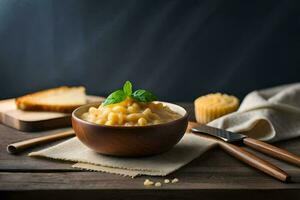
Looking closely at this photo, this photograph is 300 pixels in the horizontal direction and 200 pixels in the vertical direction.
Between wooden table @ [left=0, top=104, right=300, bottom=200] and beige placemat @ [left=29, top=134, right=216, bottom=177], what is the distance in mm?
23

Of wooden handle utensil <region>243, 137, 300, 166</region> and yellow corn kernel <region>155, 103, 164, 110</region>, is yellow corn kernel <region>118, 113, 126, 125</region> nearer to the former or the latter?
yellow corn kernel <region>155, 103, 164, 110</region>

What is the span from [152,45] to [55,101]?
2.08 ft

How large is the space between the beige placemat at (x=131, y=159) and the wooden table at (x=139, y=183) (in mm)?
23

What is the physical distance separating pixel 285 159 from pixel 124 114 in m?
0.50

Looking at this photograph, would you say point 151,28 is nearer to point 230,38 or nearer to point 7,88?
point 230,38

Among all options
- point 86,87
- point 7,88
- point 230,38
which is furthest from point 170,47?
point 7,88

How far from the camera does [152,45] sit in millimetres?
2582

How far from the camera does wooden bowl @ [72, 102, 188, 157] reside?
4.88ft

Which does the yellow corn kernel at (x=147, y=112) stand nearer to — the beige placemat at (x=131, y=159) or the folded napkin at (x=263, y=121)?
the beige placemat at (x=131, y=159)

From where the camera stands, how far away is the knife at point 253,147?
4.71 feet

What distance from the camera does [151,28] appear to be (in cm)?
256

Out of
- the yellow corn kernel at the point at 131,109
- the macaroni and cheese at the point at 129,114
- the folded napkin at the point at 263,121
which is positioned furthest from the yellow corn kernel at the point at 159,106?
the folded napkin at the point at 263,121

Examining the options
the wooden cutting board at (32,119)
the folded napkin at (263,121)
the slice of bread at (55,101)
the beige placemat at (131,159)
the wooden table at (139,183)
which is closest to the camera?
the wooden table at (139,183)

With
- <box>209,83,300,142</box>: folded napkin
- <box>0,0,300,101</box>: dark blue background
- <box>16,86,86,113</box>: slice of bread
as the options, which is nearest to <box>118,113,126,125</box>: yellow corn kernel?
<box>209,83,300,142</box>: folded napkin
